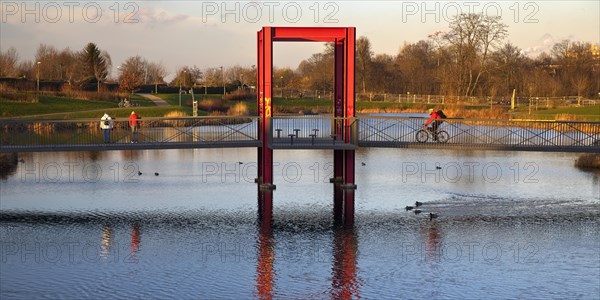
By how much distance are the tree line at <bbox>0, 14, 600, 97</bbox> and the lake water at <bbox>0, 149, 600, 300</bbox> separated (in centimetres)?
4468

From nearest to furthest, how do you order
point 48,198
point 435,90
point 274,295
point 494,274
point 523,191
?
point 274,295 → point 494,274 → point 48,198 → point 523,191 → point 435,90

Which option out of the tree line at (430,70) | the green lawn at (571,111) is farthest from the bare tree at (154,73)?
the green lawn at (571,111)

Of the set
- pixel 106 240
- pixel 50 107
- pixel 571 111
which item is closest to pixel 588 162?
pixel 106 240

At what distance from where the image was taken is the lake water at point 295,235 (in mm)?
20469

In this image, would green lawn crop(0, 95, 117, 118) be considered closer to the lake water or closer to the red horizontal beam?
the lake water

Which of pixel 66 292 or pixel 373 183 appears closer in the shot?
pixel 66 292

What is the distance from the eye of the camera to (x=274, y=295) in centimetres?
1948

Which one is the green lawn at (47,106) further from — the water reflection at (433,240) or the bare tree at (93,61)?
the water reflection at (433,240)

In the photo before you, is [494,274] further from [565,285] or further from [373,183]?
[373,183]

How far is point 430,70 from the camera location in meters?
115

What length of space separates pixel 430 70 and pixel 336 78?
80.4 metres

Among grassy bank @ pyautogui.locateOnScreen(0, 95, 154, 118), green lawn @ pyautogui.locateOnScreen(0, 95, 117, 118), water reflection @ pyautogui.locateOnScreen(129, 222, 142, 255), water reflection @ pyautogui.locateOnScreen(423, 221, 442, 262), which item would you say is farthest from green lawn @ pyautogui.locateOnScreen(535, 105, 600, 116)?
water reflection @ pyautogui.locateOnScreen(129, 222, 142, 255)

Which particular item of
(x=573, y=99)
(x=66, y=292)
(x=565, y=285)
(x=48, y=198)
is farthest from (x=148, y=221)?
(x=573, y=99)

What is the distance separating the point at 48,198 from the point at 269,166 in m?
9.35
